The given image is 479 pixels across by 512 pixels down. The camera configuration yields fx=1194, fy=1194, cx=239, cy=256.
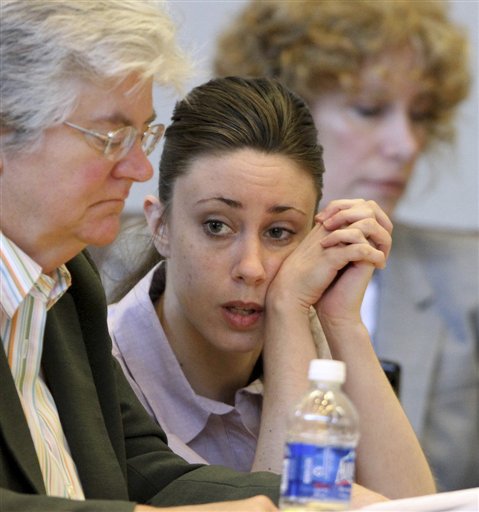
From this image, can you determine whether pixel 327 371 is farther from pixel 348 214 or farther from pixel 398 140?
pixel 398 140

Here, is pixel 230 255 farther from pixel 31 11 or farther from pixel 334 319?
pixel 31 11

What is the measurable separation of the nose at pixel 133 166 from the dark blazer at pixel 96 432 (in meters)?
0.26

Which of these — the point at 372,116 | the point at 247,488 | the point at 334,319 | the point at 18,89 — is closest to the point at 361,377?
the point at 334,319

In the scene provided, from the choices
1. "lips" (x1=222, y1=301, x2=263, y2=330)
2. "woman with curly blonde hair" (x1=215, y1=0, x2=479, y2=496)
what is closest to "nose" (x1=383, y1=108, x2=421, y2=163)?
"woman with curly blonde hair" (x1=215, y1=0, x2=479, y2=496)

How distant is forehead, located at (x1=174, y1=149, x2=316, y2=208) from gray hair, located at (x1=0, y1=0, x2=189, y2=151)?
2.00 ft

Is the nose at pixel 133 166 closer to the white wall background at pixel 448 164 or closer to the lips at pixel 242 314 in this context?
the lips at pixel 242 314

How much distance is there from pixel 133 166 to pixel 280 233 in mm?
645

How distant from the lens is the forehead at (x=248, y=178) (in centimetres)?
228

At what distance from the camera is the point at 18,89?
1.63 metres

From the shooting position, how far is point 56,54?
5.35 ft

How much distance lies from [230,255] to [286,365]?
238 millimetres

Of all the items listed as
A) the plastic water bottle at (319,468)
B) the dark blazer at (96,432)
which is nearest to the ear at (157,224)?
the dark blazer at (96,432)

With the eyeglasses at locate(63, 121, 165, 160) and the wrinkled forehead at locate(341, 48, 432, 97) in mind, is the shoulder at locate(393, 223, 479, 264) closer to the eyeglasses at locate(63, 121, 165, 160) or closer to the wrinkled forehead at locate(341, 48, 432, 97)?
the wrinkled forehead at locate(341, 48, 432, 97)

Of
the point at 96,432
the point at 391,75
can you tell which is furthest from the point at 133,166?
the point at 391,75
